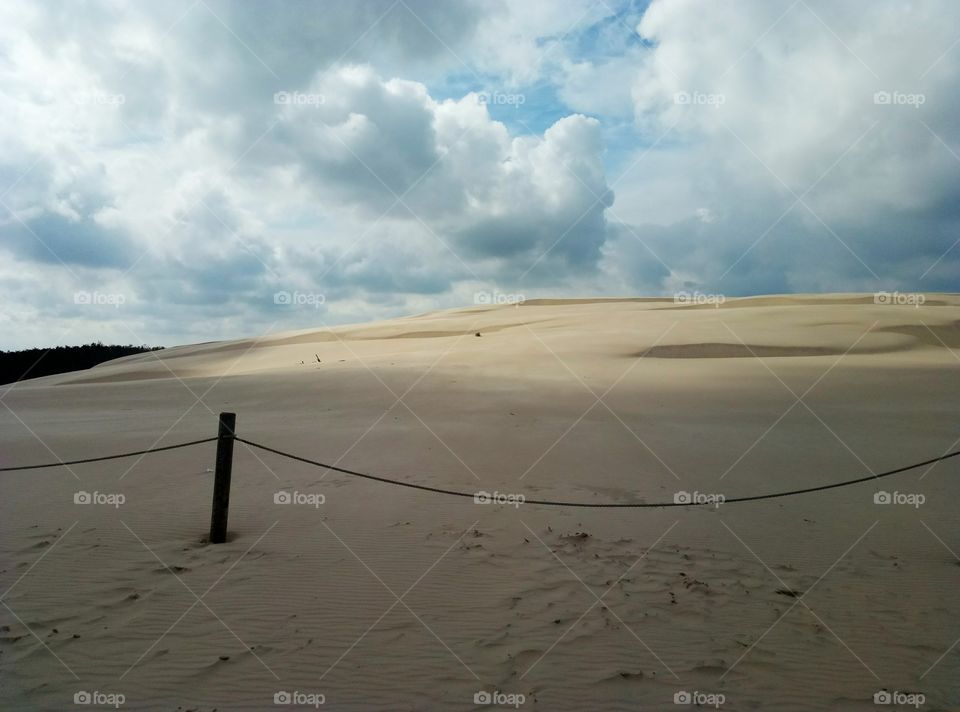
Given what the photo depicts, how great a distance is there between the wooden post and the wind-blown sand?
19 cm

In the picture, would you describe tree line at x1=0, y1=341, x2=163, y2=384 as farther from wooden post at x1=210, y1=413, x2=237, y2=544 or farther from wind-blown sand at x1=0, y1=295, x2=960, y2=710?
wooden post at x1=210, y1=413, x2=237, y2=544

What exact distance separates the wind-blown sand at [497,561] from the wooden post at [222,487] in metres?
0.19

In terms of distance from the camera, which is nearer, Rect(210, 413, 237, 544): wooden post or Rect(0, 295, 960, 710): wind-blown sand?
Rect(0, 295, 960, 710): wind-blown sand

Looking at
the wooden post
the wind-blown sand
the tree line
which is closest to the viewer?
the wind-blown sand

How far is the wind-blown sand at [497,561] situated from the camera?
4.30 meters

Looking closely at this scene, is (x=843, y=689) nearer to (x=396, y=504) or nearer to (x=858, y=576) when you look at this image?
(x=858, y=576)

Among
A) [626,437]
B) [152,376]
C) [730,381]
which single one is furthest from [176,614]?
[152,376]

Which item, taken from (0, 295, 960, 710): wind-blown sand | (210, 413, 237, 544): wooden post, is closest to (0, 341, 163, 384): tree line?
(0, 295, 960, 710): wind-blown sand

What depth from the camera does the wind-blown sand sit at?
4.30m

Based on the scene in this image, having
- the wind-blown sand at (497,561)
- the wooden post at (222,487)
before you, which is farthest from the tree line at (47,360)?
the wooden post at (222,487)

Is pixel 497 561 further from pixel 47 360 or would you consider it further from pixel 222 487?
pixel 47 360

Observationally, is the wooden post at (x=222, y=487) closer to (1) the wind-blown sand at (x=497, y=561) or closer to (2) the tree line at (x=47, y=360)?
(1) the wind-blown sand at (x=497, y=561)

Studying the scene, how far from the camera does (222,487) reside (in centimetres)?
662

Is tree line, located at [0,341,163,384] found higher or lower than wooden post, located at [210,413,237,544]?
higher
